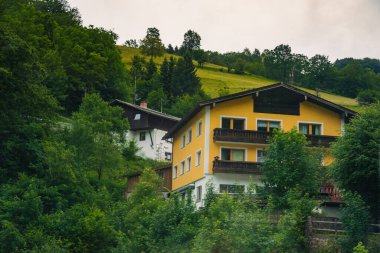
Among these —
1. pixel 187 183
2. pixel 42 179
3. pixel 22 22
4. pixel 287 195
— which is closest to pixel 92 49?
pixel 22 22

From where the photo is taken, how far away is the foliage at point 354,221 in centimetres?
3756

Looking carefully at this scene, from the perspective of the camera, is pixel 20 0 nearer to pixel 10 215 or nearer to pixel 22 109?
pixel 22 109

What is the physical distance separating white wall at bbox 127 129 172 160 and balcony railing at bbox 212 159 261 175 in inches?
→ 1253

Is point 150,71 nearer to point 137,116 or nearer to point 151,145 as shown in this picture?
point 137,116

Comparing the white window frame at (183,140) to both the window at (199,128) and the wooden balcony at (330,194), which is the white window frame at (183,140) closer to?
the window at (199,128)

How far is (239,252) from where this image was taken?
37.2 metres

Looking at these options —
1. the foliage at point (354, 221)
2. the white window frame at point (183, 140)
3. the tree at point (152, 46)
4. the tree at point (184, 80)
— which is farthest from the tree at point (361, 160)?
the tree at point (152, 46)

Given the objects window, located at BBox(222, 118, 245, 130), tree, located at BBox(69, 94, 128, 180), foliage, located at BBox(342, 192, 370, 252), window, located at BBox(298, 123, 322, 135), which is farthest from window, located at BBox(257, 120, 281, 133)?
foliage, located at BBox(342, 192, 370, 252)

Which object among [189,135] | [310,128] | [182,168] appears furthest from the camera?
[182,168]

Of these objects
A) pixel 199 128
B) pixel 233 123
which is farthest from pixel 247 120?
pixel 199 128

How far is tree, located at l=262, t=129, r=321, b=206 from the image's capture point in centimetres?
4788

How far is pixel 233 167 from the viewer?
6009 centimetres

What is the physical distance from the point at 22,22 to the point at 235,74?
89.9 meters

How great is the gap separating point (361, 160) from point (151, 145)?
5456 cm
